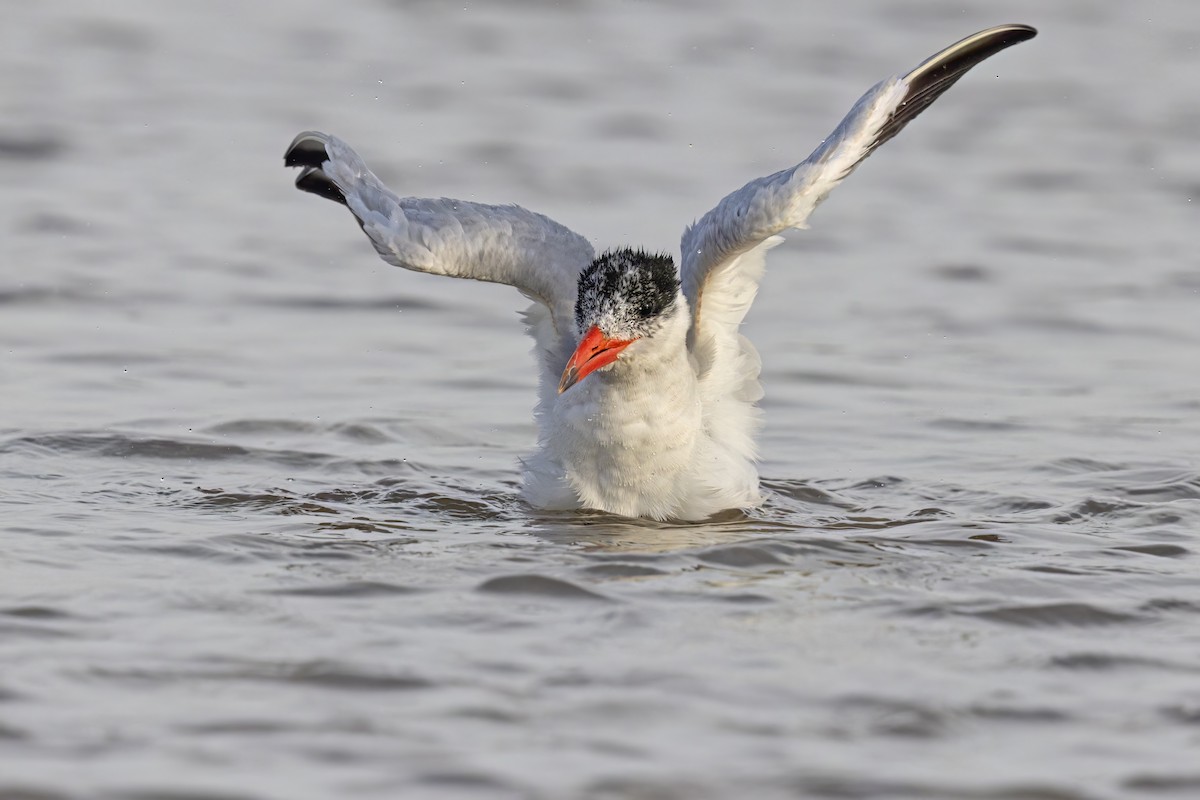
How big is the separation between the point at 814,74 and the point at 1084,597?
1133 cm

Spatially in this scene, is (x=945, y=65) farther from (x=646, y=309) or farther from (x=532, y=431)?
(x=532, y=431)

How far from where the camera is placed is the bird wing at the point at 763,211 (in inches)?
323

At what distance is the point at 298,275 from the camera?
12594 millimetres

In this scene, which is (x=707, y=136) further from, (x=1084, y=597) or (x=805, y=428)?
(x=1084, y=597)

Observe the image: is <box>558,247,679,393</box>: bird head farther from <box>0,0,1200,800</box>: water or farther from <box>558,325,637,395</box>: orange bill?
<box>0,0,1200,800</box>: water

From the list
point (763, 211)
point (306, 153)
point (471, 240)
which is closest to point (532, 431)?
point (471, 240)

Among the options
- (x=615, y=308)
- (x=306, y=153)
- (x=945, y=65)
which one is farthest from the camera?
(x=306, y=153)

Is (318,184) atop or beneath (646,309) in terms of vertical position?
atop

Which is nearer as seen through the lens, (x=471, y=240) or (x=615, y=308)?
(x=615, y=308)

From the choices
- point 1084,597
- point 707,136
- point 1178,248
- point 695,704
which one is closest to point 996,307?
point 1178,248

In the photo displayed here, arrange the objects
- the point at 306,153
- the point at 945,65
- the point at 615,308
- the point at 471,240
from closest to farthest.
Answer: the point at 615,308, the point at 945,65, the point at 471,240, the point at 306,153

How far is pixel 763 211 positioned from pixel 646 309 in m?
0.64

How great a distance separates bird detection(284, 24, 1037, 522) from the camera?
822cm

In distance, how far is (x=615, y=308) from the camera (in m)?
8.07
